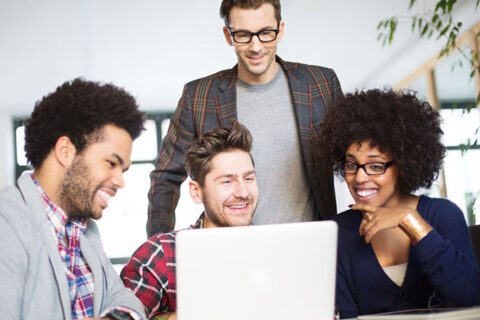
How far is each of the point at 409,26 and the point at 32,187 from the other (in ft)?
18.3

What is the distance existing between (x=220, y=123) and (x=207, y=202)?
0.51m

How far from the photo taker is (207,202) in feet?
6.68

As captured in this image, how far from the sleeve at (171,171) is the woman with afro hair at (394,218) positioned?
2.15 feet

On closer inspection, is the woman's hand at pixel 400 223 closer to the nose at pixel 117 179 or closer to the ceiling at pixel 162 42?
the nose at pixel 117 179

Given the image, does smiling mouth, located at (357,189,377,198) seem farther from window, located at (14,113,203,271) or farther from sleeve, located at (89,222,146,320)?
window, located at (14,113,203,271)

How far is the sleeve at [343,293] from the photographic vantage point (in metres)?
1.84

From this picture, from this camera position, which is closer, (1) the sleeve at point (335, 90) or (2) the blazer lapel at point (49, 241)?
(2) the blazer lapel at point (49, 241)

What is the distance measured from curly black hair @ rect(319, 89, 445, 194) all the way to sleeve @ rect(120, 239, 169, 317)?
814 millimetres

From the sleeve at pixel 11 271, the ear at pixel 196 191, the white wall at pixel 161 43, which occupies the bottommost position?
the sleeve at pixel 11 271

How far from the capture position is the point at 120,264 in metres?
9.69

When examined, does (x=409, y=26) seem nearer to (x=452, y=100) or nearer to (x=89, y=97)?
(x=452, y=100)

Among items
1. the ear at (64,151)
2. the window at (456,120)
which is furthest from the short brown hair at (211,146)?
the window at (456,120)

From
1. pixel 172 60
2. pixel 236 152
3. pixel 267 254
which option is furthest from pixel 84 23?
pixel 267 254

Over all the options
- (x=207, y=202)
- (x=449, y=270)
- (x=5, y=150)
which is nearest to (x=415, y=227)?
(x=449, y=270)
